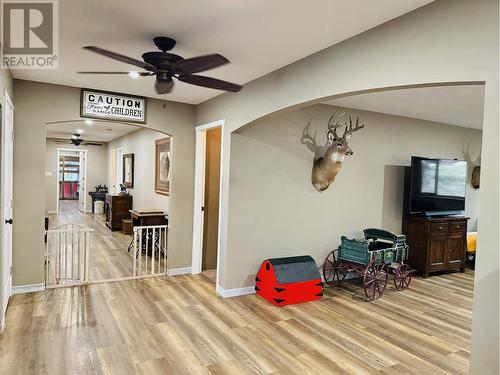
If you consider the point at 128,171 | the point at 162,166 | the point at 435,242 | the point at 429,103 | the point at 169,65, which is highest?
the point at 429,103

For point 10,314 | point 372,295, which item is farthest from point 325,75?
point 10,314

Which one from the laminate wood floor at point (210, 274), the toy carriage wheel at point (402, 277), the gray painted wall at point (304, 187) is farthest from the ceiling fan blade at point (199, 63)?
the toy carriage wheel at point (402, 277)

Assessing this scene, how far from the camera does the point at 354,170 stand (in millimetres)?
4996

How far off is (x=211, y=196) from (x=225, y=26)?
3128 mm

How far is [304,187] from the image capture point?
4633 mm

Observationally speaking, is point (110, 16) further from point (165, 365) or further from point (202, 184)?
point (202, 184)

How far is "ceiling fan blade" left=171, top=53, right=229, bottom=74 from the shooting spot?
7.25 ft

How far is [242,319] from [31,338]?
189cm

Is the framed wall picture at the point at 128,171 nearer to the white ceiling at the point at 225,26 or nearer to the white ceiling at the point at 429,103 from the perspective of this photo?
the white ceiling at the point at 225,26

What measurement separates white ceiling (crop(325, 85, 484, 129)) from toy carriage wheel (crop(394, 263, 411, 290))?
2109 millimetres

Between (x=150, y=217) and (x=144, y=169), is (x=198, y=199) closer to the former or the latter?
(x=150, y=217)

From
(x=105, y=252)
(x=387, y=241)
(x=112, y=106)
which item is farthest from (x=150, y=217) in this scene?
(x=387, y=241)

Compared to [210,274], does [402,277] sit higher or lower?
higher

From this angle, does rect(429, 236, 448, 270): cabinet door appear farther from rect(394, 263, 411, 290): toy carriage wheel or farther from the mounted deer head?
the mounted deer head
